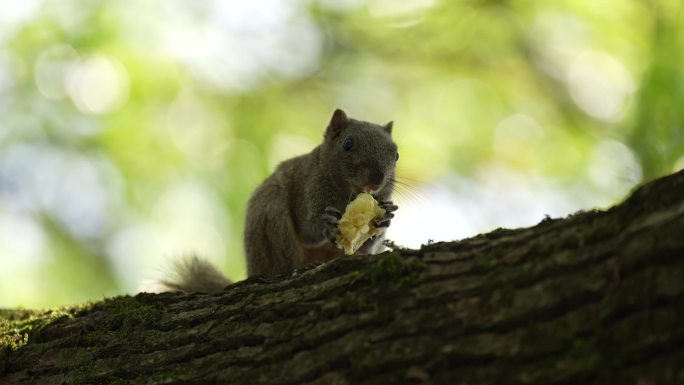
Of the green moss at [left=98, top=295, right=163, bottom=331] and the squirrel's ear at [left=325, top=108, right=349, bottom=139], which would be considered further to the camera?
the squirrel's ear at [left=325, top=108, right=349, bottom=139]

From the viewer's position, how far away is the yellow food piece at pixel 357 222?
17.7 feet

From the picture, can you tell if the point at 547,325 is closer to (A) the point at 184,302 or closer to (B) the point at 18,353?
(A) the point at 184,302

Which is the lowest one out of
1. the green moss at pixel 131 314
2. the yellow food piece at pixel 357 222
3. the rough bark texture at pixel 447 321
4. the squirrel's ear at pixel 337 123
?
the rough bark texture at pixel 447 321

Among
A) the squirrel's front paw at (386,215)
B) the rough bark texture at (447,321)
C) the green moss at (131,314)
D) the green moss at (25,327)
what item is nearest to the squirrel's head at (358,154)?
the squirrel's front paw at (386,215)

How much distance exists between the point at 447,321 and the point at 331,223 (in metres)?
2.60

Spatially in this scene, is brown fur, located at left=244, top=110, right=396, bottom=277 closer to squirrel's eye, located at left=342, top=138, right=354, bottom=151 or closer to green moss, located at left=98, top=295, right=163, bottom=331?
squirrel's eye, located at left=342, top=138, right=354, bottom=151

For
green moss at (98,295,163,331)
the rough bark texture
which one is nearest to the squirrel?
green moss at (98,295,163,331)

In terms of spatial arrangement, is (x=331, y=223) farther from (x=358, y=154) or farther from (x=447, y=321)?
(x=447, y=321)

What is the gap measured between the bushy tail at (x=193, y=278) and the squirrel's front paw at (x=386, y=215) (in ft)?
4.94

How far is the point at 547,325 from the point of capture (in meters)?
2.76

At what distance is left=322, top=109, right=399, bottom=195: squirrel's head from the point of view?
595 centimetres

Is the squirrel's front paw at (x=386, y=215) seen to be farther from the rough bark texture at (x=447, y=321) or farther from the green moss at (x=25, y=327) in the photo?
the green moss at (x=25, y=327)

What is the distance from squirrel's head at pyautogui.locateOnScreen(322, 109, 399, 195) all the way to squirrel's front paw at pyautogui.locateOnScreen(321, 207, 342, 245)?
0.43 meters

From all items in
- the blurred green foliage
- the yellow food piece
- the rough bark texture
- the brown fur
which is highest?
the blurred green foliage
